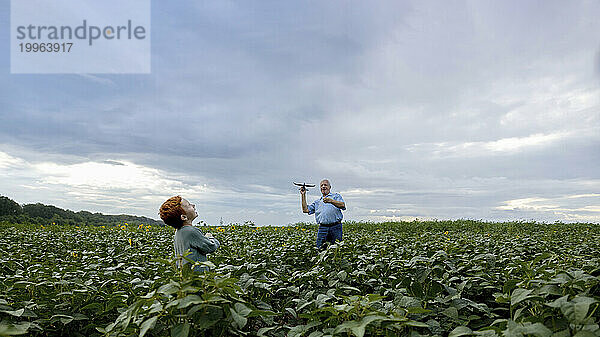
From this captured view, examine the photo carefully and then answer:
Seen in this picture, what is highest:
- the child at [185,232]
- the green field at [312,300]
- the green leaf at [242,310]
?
the child at [185,232]

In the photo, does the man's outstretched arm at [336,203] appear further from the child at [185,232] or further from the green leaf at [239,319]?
the green leaf at [239,319]

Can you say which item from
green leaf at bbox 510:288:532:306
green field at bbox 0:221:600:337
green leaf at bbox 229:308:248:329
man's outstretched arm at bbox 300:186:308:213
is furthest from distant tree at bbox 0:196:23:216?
green leaf at bbox 510:288:532:306

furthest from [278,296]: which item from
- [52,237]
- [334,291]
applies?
[52,237]

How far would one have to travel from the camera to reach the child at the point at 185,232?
3.56 m

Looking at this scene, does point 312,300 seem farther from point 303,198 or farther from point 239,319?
point 303,198

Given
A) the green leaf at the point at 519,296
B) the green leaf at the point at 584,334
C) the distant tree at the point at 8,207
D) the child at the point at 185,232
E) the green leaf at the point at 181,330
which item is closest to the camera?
the green leaf at the point at 584,334

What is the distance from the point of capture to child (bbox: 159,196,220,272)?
3564 millimetres

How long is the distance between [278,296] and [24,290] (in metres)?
2.08

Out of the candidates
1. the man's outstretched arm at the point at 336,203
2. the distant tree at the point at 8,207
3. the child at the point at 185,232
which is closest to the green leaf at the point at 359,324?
the child at the point at 185,232

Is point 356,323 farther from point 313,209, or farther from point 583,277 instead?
point 313,209

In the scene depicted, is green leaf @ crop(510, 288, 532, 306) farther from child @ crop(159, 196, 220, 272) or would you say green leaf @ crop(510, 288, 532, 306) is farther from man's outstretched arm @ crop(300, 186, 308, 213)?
man's outstretched arm @ crop(300, 186, 308, 213)

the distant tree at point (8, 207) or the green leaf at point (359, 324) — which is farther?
the distant tree at point (8, 207)

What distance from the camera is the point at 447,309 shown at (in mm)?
2516

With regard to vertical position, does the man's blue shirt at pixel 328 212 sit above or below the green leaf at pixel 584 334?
above
